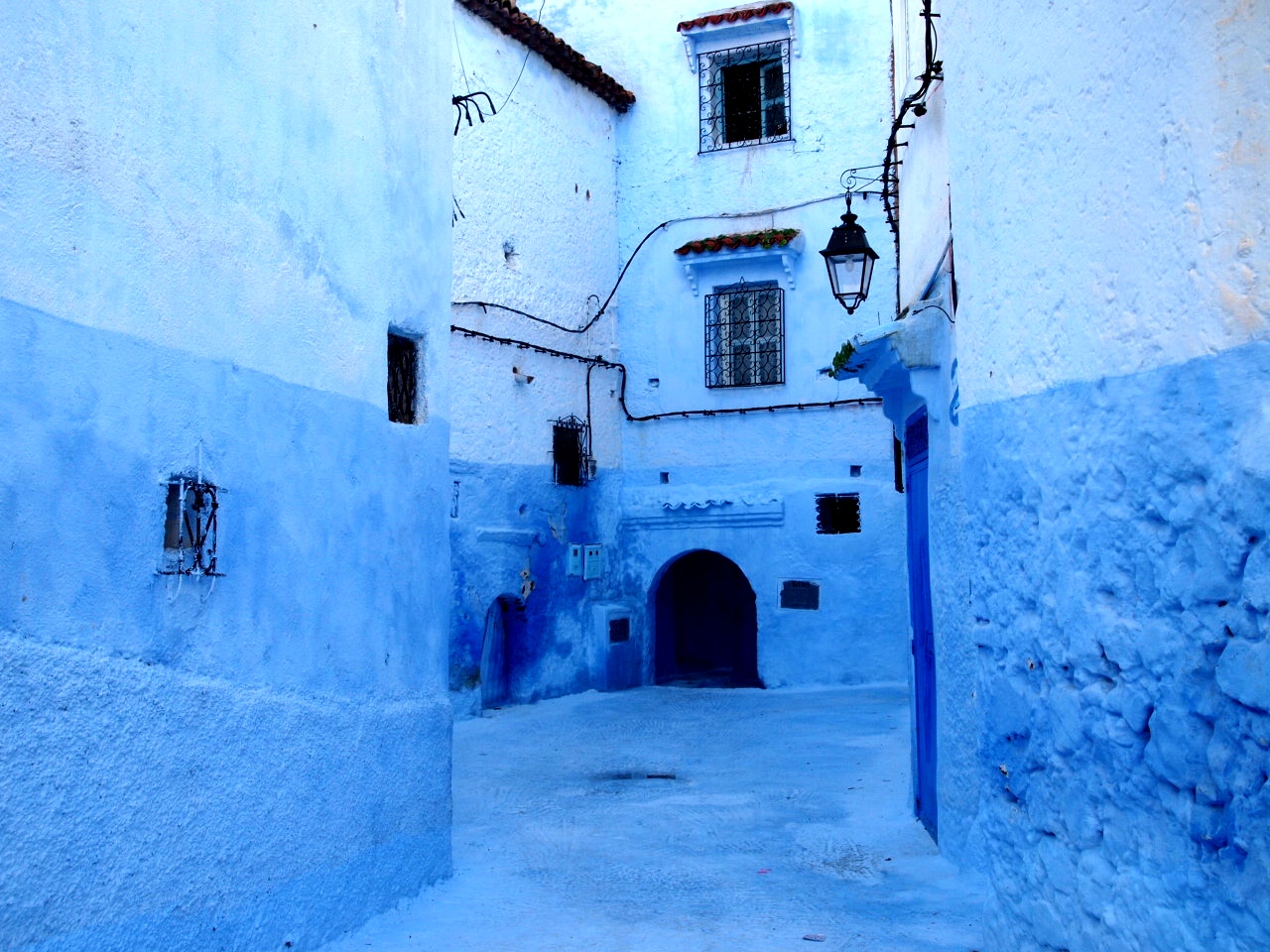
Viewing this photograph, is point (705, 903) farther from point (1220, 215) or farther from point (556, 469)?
point (556, 469)

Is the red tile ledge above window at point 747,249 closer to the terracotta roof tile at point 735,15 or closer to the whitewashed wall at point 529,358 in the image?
the whitewashed wall at point 529,358

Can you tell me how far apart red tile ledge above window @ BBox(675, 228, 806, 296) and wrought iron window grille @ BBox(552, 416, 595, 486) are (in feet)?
8.41

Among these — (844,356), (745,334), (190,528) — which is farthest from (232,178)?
(745,334)

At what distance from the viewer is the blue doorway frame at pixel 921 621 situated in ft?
22.8

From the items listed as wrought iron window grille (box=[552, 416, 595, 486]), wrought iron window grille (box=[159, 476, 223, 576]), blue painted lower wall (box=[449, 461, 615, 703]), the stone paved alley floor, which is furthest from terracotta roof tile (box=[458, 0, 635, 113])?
wrought iron window grille (box=[159, 476, 223, 576])

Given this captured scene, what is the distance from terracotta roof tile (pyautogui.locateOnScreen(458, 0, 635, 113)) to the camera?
1312cm

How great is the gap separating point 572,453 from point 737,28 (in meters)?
5.94

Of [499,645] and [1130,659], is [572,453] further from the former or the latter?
[1130,659]

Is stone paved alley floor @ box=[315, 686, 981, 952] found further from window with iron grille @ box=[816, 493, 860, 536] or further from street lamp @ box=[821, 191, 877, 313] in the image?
street lamp @ box=[821, 191, 877, 313]

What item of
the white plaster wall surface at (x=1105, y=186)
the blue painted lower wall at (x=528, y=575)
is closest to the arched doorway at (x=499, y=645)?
the blue painted lower wall at (x=528, y=575)

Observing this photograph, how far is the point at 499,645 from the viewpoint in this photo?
1348 cm

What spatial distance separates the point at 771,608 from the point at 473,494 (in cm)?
420

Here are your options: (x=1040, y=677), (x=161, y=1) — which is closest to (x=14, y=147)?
(x=161, y=1)

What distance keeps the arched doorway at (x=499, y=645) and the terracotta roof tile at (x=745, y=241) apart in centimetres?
502
